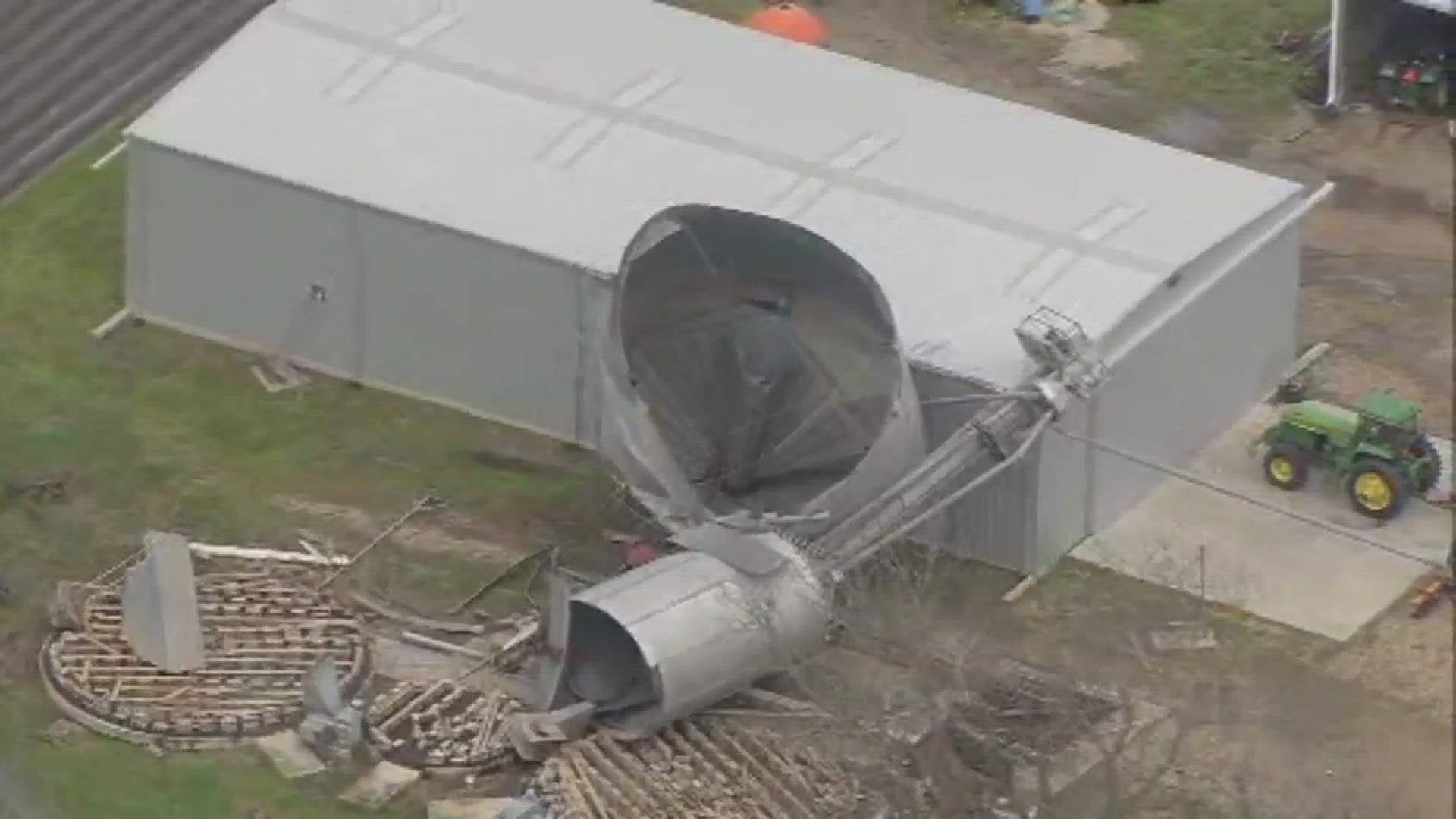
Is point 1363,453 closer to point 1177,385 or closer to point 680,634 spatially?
point 1177,385

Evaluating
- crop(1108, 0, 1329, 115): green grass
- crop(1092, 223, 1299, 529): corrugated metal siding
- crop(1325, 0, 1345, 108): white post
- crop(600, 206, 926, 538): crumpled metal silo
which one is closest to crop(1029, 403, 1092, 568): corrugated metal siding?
crop(1092, 223, 1299, 529): corrugated metal siding

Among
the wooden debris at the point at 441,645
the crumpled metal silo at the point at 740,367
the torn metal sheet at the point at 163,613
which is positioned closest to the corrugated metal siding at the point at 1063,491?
the crumpled metal silo at the point at 740,367

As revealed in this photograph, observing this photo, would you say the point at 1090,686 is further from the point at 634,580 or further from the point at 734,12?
the point at 734,12

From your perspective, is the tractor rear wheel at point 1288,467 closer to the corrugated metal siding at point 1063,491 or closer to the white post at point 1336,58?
the corrugated metal siding at point 1063,491

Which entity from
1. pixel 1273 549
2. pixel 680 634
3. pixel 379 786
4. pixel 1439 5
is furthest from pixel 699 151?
pixel 1439 5

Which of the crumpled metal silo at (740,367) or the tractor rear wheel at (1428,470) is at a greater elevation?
the crumpled metal silo at (740,367)

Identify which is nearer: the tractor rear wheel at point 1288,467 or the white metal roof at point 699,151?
the white metal roof at point 699,151

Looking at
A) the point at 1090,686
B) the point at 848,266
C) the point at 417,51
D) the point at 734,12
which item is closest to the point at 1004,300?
the point at 848,266
